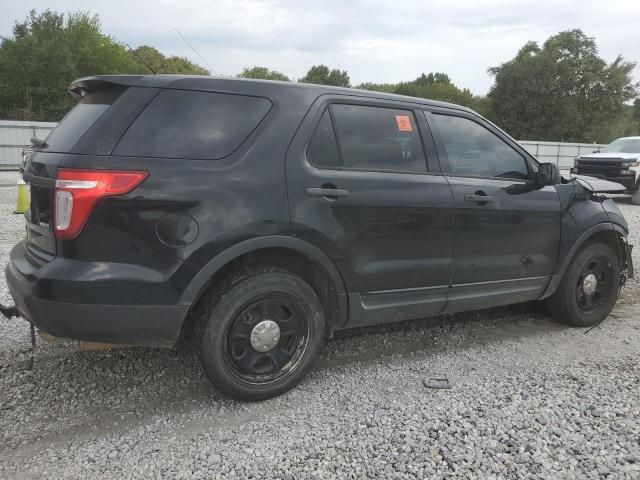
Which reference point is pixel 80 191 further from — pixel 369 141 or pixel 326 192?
pixel 369 141

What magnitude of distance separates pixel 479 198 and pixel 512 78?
4858 centimetres

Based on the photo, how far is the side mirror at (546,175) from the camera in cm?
410

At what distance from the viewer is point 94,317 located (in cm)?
269

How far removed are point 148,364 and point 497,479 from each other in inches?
89.7

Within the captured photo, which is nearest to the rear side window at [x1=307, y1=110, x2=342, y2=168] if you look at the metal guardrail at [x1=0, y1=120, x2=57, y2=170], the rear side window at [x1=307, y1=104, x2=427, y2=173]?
the rear side window at [x1=307, y1=104, x2=427, y2=173]

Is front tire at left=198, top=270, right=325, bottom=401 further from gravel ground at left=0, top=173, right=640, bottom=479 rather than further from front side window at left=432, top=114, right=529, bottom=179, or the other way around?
front side window at left=432, top=114, right=529, bottom=179

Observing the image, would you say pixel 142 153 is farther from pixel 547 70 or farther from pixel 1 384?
pixel 547 70

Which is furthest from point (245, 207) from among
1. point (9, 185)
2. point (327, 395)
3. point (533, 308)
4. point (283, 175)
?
point (9, 185)

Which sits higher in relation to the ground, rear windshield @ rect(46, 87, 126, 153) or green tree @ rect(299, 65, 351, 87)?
green tree @ rect(299, 65, 351, 87)

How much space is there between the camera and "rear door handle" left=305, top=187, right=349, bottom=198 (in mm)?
3069

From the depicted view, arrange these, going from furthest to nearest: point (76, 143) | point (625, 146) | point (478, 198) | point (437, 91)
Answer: point (437, 91) < point (625, 146) < point (478, 198) < point (76, 143)

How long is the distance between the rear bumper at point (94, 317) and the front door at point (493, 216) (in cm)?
194

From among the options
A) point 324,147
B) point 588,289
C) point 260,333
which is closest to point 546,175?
point 588,289

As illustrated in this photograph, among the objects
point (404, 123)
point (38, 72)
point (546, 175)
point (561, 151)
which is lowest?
point (546, 175)
